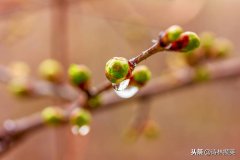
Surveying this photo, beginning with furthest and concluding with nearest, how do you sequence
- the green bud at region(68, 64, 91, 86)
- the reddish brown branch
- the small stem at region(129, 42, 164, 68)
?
the reddish brown branch
the green bud at region(68, 64, 91, 86)
the small stem at region(129, 42, 164, 68)

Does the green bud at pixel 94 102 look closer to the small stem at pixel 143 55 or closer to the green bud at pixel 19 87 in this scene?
the small stem at pixel 143 55

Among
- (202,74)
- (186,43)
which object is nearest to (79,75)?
(186,43)

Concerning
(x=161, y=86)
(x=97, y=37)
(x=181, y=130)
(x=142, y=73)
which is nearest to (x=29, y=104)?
(x=97, y=37)

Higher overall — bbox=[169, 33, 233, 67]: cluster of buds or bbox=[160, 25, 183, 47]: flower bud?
bbox=[169, 33, 233, 67]: cluster of buds

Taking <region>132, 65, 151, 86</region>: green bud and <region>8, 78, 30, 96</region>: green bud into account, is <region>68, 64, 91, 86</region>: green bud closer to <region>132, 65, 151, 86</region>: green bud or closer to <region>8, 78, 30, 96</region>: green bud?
<region>132, 65, 151, 86</region>: green bud

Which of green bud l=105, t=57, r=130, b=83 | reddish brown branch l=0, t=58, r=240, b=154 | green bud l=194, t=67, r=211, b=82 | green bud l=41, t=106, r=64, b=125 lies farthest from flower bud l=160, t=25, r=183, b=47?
green bud l=194, t=67, r=211, b=82

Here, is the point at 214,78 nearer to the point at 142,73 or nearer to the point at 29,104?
the point at 142,73

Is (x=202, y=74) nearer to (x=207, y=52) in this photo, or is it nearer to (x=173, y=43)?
(x=207, y=52)
